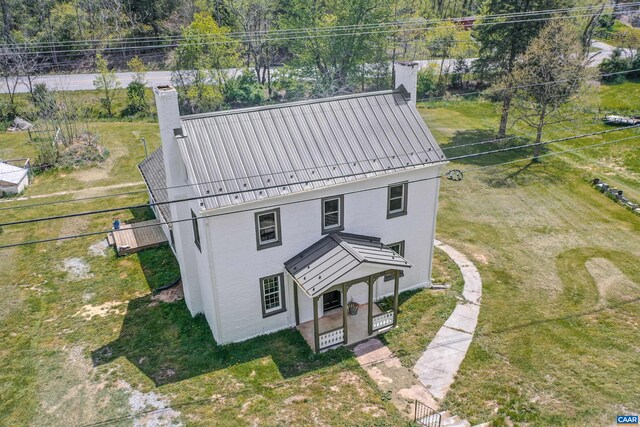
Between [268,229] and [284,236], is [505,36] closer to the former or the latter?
[284,236]

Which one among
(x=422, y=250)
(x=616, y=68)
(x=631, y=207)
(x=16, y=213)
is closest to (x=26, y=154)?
(x=16, y=213)

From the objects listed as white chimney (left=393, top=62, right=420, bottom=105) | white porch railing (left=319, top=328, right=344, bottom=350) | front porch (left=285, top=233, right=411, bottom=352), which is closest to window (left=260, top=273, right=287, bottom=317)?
front porch (left=285, top=233, right=411, bottom=352)

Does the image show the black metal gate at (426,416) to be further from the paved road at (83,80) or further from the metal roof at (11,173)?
the paved road at (83,80)

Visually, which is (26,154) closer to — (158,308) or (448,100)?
(158,308)

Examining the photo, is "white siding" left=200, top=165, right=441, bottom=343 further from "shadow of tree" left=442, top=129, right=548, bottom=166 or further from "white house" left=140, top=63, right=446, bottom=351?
"shadow of tree" left=442, top=129, right=548, bottom=166

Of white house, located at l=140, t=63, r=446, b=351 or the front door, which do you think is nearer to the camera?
white house, located at l=140, t=63, r=446, b=351
